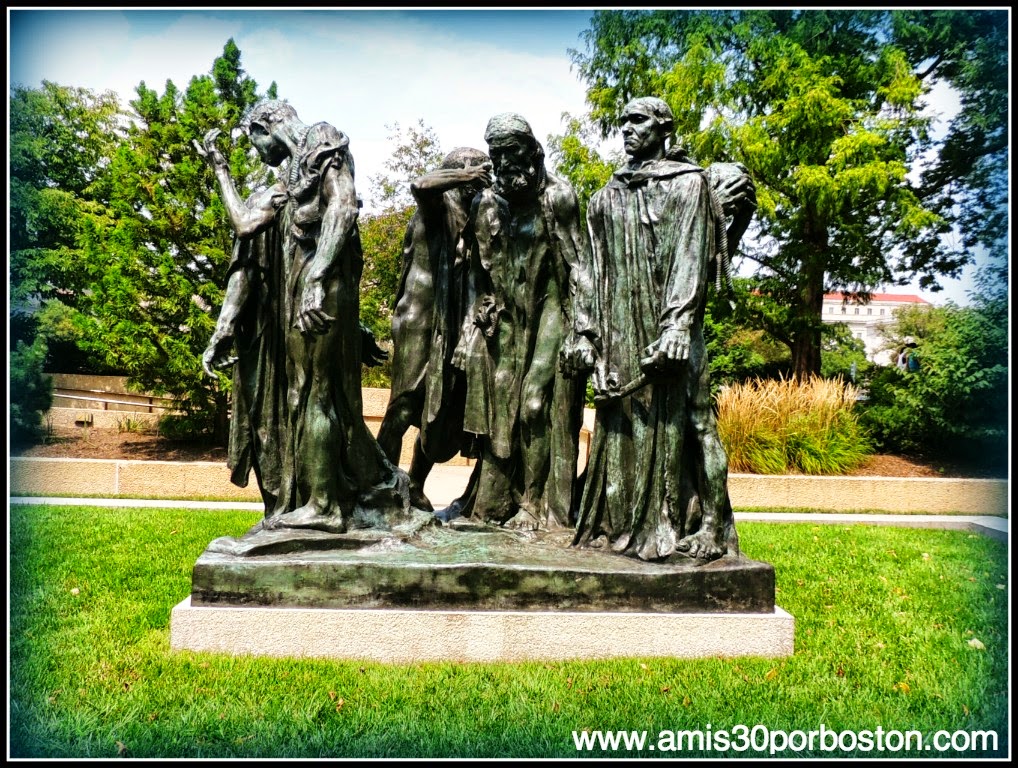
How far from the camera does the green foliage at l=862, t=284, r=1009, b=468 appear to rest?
1254cm

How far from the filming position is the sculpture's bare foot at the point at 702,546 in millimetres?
4988

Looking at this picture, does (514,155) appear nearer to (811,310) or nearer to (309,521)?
(309,521)

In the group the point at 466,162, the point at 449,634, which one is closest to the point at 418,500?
the point at 449,634

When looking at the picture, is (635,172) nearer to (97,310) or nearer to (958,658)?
(958,658)

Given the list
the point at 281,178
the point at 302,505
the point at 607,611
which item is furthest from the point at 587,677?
the point at 281,178

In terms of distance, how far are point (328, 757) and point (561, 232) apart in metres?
3.39

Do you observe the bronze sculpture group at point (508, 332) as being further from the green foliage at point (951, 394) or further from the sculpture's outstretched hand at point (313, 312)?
the green foliage at point (951, 394)

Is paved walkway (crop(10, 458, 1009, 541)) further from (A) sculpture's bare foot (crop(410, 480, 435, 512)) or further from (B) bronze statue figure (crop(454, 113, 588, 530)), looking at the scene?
(B) bronze statue figure (crop(454, 113, 588, 530))

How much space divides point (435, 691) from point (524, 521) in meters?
1.47

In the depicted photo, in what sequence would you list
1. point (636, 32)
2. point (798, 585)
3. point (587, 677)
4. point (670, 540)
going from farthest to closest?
point (636, 32) → point (798, 585) → point (670, 540) → point (587, 677)

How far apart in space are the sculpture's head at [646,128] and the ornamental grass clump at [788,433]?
741 centimetres

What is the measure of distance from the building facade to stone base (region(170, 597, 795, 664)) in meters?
13.5

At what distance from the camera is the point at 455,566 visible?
15.9ft

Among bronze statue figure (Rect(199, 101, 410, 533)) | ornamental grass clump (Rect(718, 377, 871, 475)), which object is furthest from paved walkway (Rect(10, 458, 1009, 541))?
bronze statue figure (Rect(199, 101, 410, 533))
